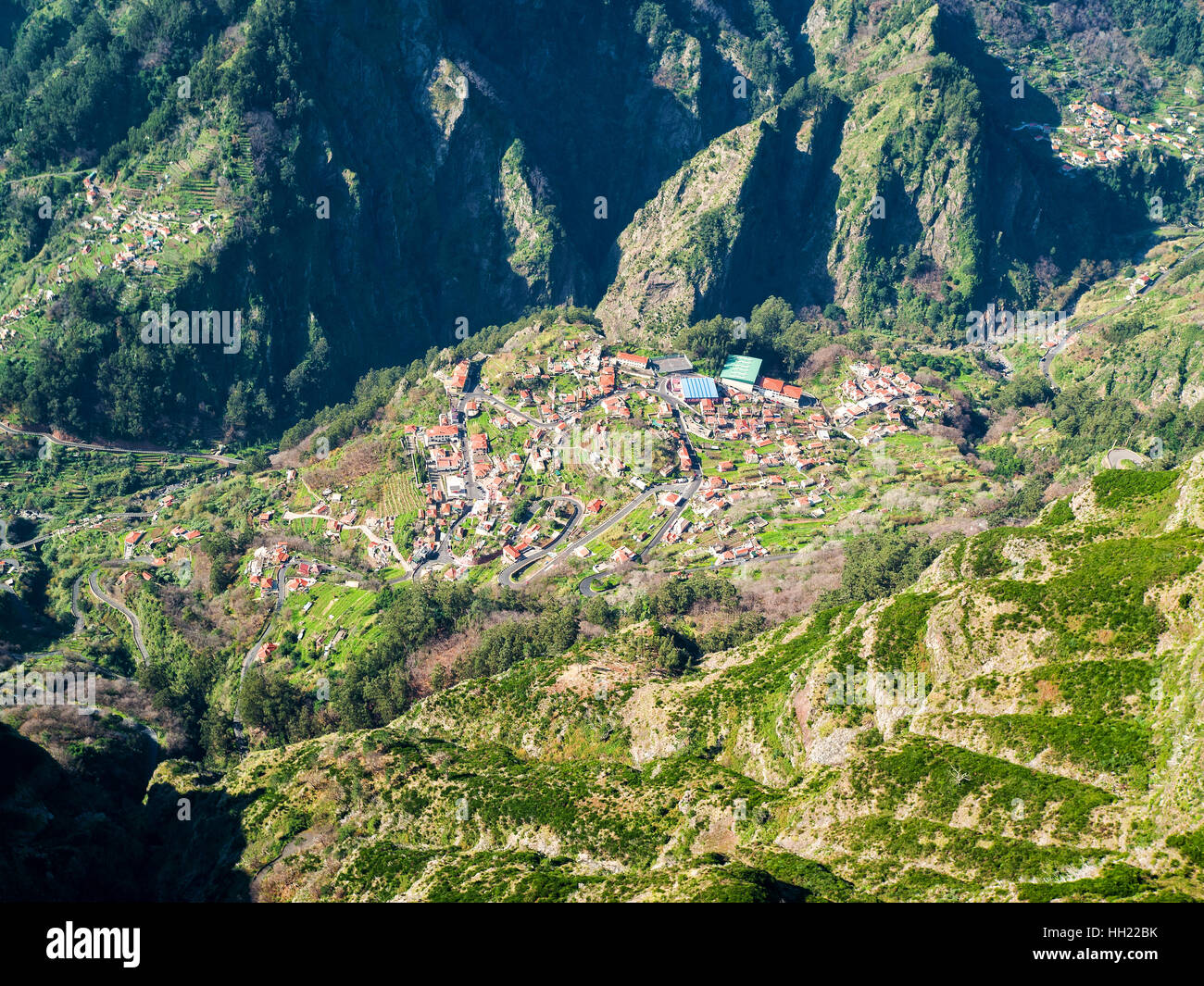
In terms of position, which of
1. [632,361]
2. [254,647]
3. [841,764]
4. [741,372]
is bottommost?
[254,647]

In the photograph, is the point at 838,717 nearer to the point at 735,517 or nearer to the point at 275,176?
the point at 735,517

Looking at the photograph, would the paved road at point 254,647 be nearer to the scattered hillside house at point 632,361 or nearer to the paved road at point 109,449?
Answer: the paved road at point 109,449

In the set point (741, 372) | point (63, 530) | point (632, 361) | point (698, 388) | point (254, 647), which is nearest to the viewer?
point (254, 647)

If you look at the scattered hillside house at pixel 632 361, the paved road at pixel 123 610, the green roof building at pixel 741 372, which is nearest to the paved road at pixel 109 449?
the paved road at pixel 123 610

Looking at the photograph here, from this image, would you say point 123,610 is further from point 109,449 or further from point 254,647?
point 109,449

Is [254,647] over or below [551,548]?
below

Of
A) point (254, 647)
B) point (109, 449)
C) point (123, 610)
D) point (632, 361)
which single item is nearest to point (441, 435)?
point (632, 361)
